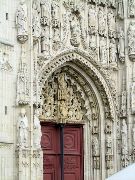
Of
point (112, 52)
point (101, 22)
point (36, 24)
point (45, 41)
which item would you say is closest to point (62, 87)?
point (45, 41)

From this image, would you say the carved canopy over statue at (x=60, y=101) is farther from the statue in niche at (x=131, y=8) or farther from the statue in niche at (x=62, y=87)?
the statue in niche at (x=131, y=8)

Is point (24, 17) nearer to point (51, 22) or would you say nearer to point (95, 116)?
point (51, 22)

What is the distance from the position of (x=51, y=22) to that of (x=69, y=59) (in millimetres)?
1074

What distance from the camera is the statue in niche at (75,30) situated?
13159 millimetres

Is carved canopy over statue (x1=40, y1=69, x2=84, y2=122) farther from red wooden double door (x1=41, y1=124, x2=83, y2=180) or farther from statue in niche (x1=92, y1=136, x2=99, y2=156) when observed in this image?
statue in niche (x1=92, y1=136, x2=99, y2=156)

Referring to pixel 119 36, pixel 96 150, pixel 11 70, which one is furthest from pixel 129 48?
pixel 11 70

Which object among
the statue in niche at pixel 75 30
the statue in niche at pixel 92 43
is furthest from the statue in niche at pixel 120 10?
the statue in niche at pixel 75 30

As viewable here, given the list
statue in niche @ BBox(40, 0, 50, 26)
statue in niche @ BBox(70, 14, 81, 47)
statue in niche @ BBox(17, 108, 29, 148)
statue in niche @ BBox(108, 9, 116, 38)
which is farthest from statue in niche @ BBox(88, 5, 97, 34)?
statue in niche @ BBox(17, 108, 29, 148)

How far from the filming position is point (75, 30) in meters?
13.2

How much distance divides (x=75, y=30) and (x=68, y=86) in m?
1.54

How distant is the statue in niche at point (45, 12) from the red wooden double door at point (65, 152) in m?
2.66

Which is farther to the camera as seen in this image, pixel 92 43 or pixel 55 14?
pixel 92 43

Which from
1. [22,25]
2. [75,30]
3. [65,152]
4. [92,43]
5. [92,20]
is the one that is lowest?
[65,152]

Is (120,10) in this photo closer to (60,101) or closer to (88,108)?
(88,108)
